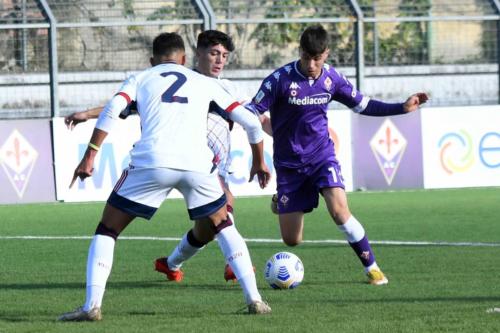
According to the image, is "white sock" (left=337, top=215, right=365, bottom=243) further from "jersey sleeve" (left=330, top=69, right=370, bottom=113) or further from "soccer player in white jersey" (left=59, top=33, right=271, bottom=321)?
"soccer player in white jersey" (left=59, top=33, right=271, bottom=321)

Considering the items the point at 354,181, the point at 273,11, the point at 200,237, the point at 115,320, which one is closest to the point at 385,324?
the point at 115,320

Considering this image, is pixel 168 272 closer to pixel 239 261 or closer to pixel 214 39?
pixel 214 39

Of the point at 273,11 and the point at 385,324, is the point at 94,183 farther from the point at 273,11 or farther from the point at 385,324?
the point at 385,324

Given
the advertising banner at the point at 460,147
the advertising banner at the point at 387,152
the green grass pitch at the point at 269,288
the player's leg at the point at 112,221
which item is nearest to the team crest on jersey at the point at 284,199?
the green grass pitch at the point at 269,288

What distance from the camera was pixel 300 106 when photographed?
10148 mm

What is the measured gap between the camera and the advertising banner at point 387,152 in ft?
65.3

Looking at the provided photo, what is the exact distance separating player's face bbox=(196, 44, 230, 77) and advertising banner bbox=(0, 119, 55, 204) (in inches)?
356

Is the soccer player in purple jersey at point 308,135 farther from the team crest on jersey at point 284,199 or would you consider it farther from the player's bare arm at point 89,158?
the player's bare arm at point 89,158

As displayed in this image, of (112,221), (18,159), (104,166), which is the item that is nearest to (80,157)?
(104,166)

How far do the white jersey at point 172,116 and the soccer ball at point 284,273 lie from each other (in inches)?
64.1

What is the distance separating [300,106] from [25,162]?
8.88m

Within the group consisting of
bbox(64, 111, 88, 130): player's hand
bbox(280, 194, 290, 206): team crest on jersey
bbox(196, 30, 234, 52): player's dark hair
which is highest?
bbox(196, 30, 234, 52): player's dark hair

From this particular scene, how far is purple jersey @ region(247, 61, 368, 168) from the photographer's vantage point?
10102 mm

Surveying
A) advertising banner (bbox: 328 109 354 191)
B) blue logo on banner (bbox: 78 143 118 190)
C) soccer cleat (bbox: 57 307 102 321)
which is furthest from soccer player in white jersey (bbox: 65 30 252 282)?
advertising banner (bbox: 328 109 354 191)
